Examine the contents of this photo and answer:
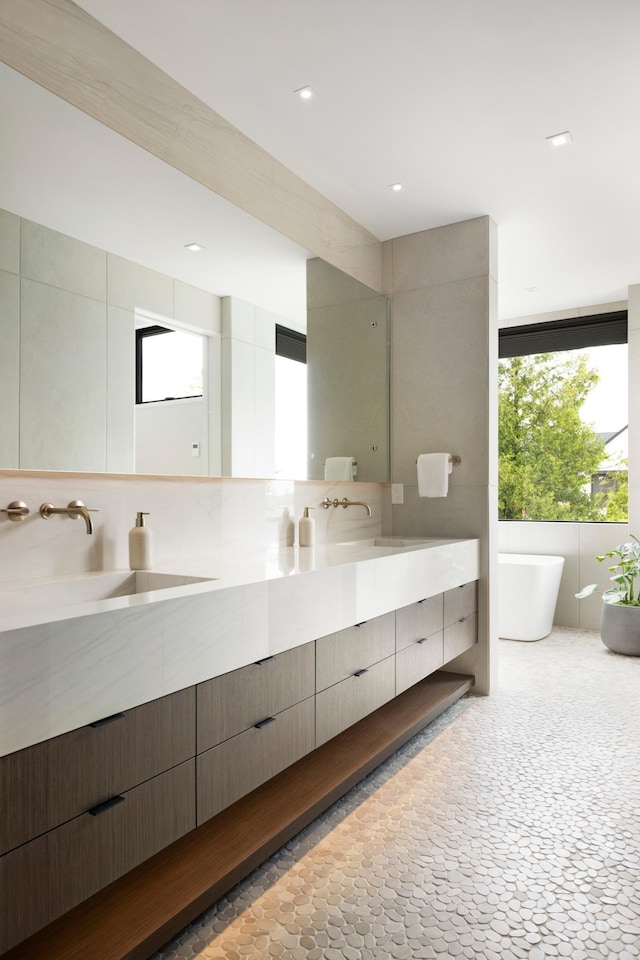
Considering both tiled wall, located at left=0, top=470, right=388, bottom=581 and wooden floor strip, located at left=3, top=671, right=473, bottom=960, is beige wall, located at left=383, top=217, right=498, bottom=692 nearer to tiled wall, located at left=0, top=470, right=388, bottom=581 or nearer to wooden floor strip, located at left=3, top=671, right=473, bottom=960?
tiled wall, located at left=0, top=470, right=388, bottom=581

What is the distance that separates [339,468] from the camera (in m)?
3.18

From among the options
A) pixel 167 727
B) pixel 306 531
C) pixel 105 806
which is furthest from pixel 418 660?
pixel 105 806

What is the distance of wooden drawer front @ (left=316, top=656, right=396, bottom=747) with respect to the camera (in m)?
1.92

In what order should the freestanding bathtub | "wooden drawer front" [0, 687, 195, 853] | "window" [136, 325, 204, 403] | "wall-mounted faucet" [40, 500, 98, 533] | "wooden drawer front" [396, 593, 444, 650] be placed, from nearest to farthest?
"wooden drawer front" [0, 687, 195, 853] < "wall-mounted faucet" [40, 500, 98, 533] < "window" [136, 325, 204, 403] < "wooden drawer front" [396, 593, 444, 650] < the freestanding bathtub

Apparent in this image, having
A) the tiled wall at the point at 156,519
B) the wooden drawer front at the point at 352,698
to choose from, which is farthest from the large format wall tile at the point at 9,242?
the wooden drawer front at the point at 352,698

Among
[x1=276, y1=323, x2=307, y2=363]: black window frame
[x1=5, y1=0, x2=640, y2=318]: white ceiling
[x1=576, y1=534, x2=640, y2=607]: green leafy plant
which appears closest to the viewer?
[x1=5, y1=0, x2=640, y2=318]: white ceiling

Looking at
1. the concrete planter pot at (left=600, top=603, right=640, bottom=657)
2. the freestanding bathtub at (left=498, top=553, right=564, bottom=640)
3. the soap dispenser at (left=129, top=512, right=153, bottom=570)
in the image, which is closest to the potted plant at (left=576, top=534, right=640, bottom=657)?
the concrete planter pot at (left=600, top=603, right=640, bottom=657)

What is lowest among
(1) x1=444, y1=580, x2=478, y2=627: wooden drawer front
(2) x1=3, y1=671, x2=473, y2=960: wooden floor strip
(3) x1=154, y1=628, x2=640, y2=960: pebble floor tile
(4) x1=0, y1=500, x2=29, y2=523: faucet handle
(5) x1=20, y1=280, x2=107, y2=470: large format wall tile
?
(3) x1=154, y1=628, x2=640, y2=960: pebble floor tile

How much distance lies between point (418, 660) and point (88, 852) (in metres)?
1.62

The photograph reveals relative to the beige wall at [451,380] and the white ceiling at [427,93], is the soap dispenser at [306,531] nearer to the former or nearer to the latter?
Result: the beige wall at [451,380]

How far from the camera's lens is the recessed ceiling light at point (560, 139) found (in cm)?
250

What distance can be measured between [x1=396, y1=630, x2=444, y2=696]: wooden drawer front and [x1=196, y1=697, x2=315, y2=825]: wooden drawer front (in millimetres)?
645

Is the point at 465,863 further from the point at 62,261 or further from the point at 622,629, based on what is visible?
the point at 622,629

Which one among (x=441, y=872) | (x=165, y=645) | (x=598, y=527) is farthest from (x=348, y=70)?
(x=598, y=527)
